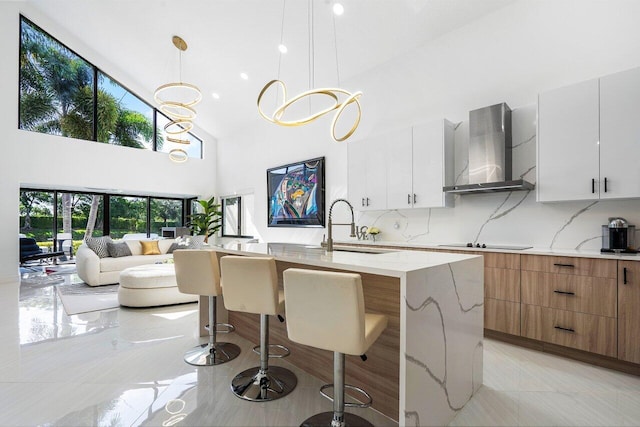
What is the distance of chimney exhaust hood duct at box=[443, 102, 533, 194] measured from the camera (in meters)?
3.28

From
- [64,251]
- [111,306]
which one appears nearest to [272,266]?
[111,306]

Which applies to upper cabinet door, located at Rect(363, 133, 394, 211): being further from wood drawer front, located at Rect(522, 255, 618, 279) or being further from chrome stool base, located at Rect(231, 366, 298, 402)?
chrome stool base, located at Rect(231, 366, 298, 402)

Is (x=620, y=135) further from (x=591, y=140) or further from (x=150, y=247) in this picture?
(x=150, y=247)

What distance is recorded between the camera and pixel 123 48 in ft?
22.3

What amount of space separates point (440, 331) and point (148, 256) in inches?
252

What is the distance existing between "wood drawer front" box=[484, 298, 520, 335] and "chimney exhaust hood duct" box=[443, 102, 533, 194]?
115 centimetres

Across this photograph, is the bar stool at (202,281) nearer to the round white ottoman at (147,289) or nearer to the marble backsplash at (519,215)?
the round white ottoman at (147,289)

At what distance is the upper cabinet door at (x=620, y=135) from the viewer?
2.56 meters

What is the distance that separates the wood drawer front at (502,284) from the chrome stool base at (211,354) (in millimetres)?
2509

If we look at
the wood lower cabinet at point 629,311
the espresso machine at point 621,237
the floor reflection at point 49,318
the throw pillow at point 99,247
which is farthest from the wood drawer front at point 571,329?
the throw pillow at point 99,247

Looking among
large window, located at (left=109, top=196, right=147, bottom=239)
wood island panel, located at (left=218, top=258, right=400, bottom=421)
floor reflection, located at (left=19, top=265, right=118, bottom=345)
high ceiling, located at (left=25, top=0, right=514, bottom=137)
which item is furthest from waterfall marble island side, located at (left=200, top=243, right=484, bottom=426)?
large window, located at (left=109, top=196, right=147, bottom=239)

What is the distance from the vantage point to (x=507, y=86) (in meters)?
3.57

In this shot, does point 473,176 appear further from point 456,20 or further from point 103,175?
point 103,175

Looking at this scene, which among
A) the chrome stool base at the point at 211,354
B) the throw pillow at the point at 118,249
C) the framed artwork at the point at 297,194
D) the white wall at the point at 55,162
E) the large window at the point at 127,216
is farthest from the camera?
the large window at the point at 127,216
